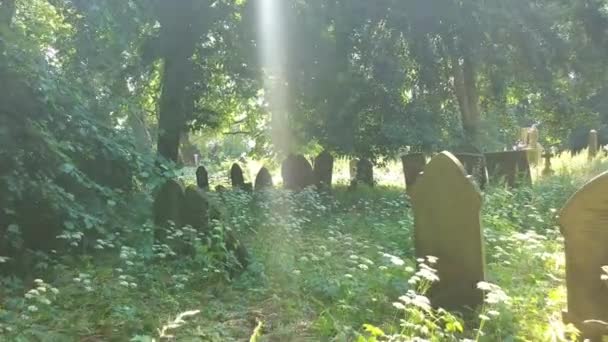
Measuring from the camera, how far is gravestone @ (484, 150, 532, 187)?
37.2 ft

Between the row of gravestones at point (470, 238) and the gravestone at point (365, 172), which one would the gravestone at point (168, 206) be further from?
the gravestone at point (365, 172)

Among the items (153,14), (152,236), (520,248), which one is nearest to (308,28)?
(153,14)

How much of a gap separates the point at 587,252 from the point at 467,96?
12.2 m

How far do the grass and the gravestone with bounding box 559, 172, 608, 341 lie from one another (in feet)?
0.67

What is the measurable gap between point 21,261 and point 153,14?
8.54m

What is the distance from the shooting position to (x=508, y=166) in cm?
1164

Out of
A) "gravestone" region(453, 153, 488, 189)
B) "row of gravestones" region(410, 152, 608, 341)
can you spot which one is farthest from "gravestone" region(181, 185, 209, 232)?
"gravestone" region(453, 153, 488, 189)

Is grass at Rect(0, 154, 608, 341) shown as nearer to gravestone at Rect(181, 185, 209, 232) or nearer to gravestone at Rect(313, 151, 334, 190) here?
gravestone at Rect(181, 185, 209, 232)

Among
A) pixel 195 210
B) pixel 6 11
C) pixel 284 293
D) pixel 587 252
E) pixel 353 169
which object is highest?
pixel 6 11

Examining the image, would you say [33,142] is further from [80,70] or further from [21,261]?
[80,70]

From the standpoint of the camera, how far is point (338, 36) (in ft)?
45.5

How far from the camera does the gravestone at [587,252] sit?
3598 mm

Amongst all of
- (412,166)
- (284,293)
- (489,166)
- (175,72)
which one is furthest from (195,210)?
(175,72)

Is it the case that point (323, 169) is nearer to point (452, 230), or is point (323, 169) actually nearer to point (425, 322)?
point (452, 230)
